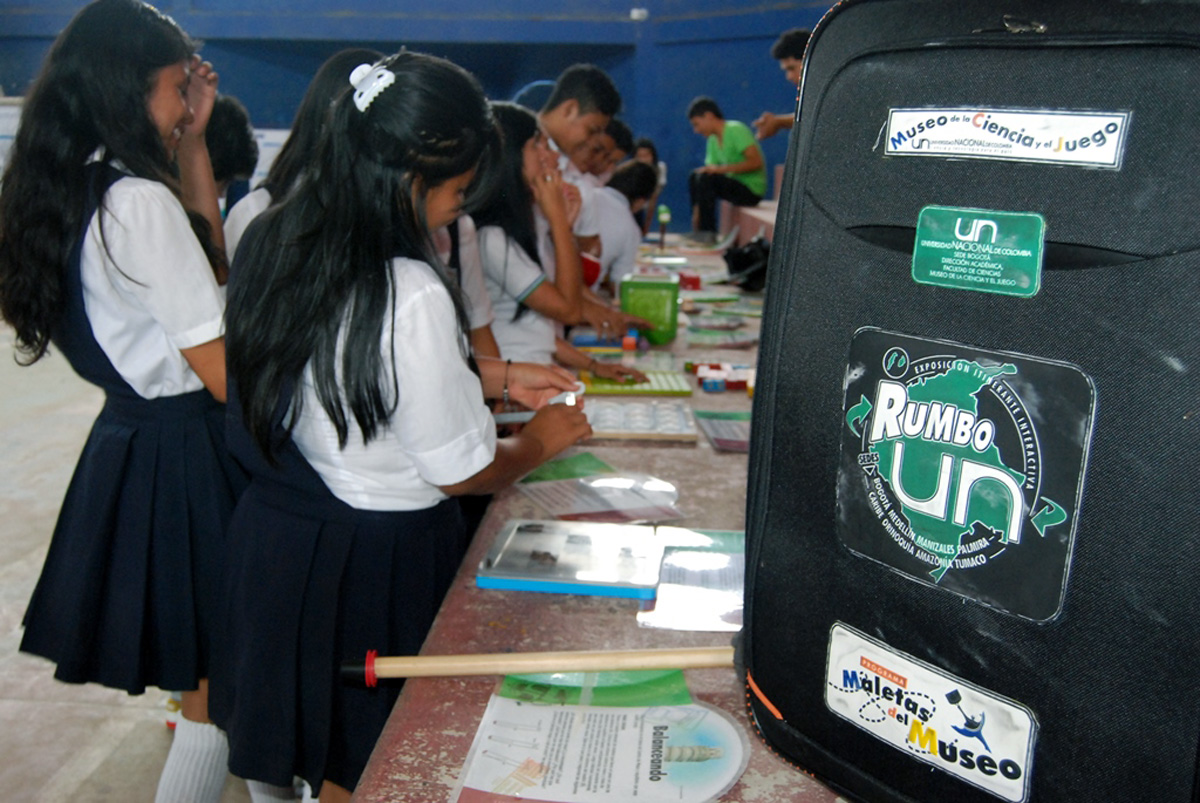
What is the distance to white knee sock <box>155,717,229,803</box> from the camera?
1512mm

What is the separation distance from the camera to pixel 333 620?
122 cm

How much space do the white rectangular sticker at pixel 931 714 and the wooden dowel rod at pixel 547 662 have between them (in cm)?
24

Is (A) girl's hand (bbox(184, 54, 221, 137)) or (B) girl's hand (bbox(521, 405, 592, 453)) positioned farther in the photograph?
(A) girl's hand (bbox(184, 54, 221, 137))

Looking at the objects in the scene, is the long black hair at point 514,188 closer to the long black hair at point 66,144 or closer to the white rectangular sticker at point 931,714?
the long black hair at point 66,144

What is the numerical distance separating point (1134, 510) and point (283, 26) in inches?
398

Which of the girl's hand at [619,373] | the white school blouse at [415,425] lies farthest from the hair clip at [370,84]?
the girl's hand at [619,373]

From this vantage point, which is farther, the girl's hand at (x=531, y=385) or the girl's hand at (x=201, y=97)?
the girl's hand at (x=201, y=97)

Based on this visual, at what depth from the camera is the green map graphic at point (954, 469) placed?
0.51 m

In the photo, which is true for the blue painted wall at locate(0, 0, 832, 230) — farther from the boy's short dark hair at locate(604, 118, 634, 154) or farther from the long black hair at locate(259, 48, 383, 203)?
the long black hair at locate(259, 48, 383, 203)

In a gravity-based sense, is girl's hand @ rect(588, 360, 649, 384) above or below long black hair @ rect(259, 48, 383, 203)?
below

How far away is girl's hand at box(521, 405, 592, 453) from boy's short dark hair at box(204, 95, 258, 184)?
4.01 feet

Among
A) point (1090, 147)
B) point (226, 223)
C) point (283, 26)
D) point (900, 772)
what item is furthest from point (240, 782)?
point (283, 26)

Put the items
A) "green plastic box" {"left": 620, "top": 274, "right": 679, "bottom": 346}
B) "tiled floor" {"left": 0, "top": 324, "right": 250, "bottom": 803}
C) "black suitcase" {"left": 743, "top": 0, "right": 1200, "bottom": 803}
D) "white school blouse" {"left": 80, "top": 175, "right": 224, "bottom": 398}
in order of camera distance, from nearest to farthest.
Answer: "black suitcase" {"left": 743, "top": 0, "right": 1200, "bottom": 803} < "white school blouse" {"left": 80, "top": 175, "right": 224, "bottom": 398} < "tiled floor" {"left": 0, "top": 324, "right": 250, "bottom": 803} < "green plastic box" {"left": 620, "top": 274, "right": 679, "bottom": 346}

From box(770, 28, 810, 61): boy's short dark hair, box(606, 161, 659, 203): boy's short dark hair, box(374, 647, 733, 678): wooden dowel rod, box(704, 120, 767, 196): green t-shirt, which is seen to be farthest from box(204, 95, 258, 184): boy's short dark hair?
box(704, 120, 767, 196): green t-shirt
